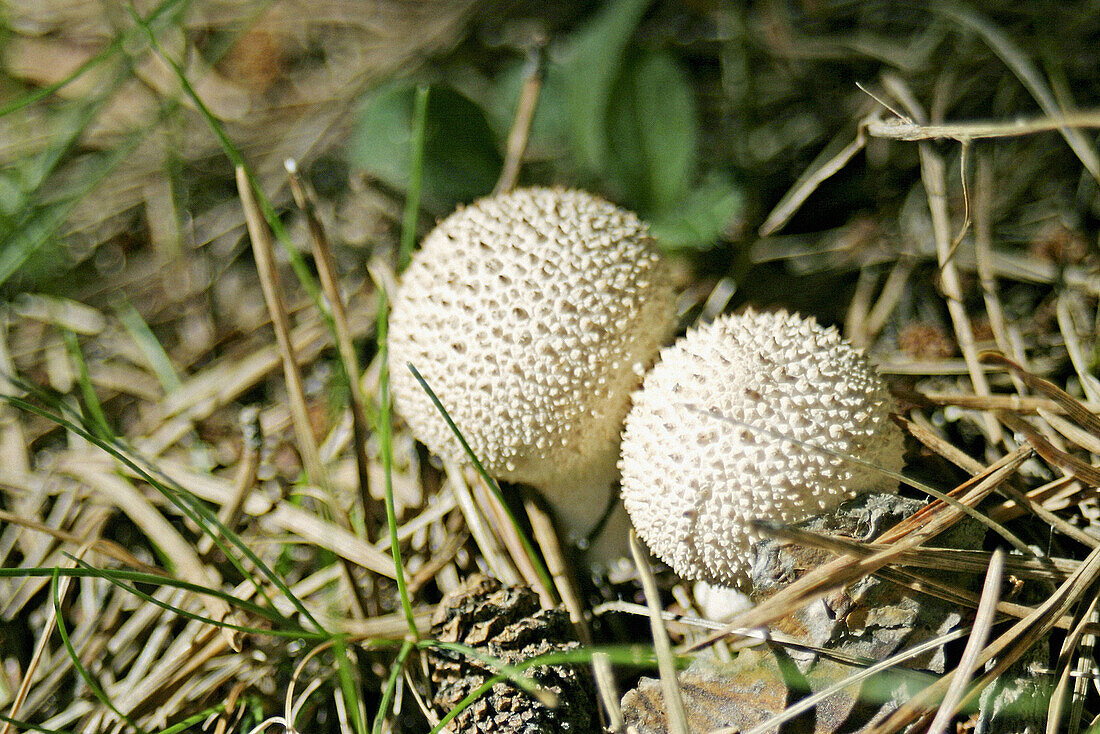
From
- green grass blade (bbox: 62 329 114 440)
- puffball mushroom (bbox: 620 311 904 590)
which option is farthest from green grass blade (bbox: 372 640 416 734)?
green grass blade (bbox: 62 329 114 440)

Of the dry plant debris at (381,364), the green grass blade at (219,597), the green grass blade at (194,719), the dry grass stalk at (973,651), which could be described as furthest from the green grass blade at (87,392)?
the dry grass stalk at (973,651)

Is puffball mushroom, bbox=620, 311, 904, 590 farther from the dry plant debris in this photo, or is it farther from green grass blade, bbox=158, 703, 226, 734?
green grass blade, bbox=158, 703, 226, 734

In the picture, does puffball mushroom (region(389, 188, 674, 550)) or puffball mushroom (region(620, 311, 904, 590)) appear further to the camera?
puffball mushroom (region(389, 188, 674, 550))

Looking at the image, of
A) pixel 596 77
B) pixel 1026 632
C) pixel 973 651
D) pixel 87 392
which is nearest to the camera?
pixel 973 651

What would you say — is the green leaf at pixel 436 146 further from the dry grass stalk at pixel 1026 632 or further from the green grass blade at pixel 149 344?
the dry grass stalk at pixel 1026 632

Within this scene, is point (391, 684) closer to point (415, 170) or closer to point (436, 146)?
point (415, 170)

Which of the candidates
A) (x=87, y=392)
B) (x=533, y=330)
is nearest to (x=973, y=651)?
(x=533, y=330)
